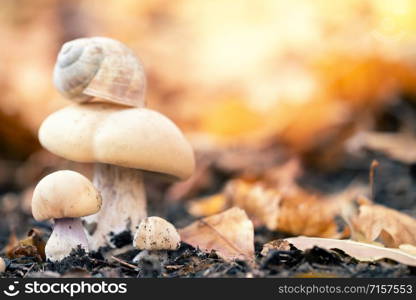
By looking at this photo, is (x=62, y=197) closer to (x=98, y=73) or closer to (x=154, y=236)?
(x=154, y=236)

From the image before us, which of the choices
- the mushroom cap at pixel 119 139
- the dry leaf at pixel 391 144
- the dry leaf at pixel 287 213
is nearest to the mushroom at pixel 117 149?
the mushroom cap at pixel 119 139

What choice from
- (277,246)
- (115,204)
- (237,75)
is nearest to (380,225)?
(277,246)

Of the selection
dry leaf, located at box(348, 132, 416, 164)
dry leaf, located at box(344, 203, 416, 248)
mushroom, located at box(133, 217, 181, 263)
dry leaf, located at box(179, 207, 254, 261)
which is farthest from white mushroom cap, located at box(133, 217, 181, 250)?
dry leaf, located at box(348, 132, 416, 164)

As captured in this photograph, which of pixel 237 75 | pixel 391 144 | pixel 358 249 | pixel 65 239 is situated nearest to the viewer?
pixel 358 249

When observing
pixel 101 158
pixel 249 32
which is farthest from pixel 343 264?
pixel 249 32

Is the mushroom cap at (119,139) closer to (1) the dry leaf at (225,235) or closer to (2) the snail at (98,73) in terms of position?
(2) the snail at (98,73)

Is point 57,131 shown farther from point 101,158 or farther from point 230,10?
point 230,10
